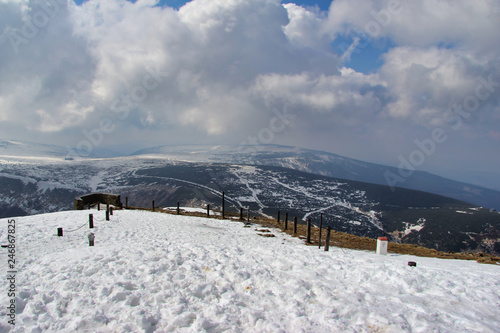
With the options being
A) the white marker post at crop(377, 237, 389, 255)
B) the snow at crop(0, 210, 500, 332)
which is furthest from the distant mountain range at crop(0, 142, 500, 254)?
the snow at crop(0, 210, 500, 332)

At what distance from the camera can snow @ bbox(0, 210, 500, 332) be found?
21.3ft

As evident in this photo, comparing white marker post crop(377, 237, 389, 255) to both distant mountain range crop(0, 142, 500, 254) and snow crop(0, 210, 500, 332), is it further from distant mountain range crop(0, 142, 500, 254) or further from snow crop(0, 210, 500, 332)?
distant mountain range crop(0, 142, 500, 254)

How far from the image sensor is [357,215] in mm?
91562

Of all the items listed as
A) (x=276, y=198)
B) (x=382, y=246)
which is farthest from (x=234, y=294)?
(x=276, y=198)

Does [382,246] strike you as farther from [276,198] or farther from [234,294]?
[276,198]

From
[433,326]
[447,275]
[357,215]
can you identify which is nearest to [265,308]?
[433,326]

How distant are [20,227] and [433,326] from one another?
76.5ft

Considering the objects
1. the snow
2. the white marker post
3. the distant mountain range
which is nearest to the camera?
the snow

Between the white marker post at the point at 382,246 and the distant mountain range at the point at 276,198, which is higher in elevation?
the white marker post at the point at 382,246

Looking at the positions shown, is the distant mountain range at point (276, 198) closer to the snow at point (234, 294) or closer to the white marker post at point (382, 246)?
the white marker post at point (382, 246)

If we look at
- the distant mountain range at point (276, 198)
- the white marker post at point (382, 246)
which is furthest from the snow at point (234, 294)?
the distant mountain range at point (276, 198)

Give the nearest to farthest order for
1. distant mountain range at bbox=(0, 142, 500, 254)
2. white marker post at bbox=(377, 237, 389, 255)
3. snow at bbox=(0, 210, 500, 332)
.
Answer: snow at bbox=(0, 210, 500, 332) → white marker post at bbox=(377, 237, 389, 255) → distant mountain range at bbox=(0, 142, 500, 254)

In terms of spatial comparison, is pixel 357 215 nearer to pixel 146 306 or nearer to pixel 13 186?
pixel 146 306

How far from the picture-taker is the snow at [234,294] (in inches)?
256
